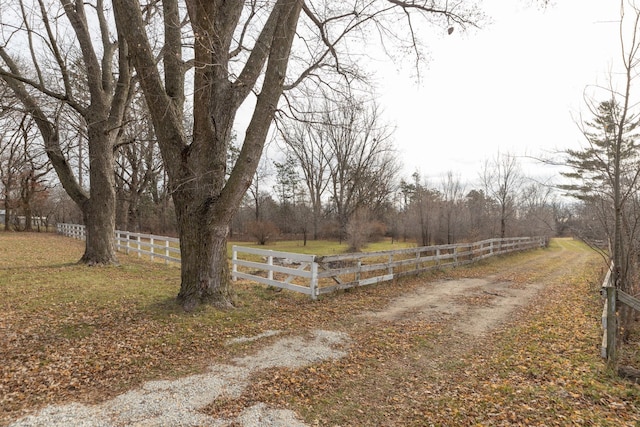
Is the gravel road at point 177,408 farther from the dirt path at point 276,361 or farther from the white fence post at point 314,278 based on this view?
the white fence post at point 314,278

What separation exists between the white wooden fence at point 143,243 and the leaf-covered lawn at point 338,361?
5.22m

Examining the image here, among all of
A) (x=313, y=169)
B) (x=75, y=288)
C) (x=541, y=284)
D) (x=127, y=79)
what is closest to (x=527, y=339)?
(x=541, y=284)

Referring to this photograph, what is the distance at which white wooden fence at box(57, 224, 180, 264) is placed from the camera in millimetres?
13109

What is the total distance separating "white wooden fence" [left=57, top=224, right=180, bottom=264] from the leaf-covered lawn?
17.1 feet

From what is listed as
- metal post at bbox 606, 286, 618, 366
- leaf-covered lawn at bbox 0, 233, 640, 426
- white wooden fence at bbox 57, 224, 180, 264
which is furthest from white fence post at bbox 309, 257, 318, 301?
white wooden fence at bbox 57, 224, 180, 264

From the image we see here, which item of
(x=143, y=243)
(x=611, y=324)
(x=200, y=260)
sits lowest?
(x=611, y=324)

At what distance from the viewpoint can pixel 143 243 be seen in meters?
14.5

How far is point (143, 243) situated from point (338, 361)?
12.6m

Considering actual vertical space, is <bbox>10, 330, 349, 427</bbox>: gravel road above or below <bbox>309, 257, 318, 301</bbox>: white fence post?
below

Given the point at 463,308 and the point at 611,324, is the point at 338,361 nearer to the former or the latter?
the point at 611,324

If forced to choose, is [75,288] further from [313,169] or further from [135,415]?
[313,169]

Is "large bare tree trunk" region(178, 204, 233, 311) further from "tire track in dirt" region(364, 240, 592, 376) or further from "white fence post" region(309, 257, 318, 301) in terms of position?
"tire track in dirt" region(364, 240, 592, 376)

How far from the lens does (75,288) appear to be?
7.86m

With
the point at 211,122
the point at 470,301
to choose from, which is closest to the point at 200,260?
the point at 211,122
